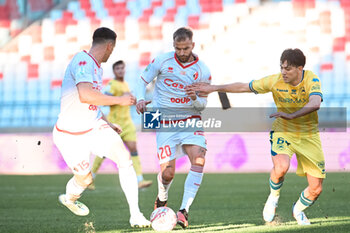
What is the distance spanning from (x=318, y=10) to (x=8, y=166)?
30.0 feet

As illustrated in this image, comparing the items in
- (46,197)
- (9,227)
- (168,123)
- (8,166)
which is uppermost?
(168,123)

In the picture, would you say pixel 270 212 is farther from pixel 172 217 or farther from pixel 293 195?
pixel 293 195

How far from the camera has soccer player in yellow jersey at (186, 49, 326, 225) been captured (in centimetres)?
641

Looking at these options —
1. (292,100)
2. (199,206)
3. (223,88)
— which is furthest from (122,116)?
(292,100)

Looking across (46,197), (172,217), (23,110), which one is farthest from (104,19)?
(172,217)

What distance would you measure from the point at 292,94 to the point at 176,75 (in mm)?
1309

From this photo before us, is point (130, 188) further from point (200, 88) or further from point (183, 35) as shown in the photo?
point (183, 35)

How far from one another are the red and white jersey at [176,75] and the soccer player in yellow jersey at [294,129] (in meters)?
0.34

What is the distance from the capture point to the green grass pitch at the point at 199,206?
6.57m

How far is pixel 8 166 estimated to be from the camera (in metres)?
16.2

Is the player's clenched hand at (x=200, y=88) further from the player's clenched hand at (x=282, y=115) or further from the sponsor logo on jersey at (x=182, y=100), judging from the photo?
the player's clenched hand at (x=282, y=115)

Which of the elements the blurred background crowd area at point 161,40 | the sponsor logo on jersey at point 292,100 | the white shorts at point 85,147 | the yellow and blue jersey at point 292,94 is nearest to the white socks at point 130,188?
the white shorts at point 85,147

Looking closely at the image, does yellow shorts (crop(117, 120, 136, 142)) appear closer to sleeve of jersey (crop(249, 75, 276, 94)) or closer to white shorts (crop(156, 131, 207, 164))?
white shorts (crop(156, 131, 207, 164))

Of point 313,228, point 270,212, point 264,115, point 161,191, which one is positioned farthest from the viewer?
point 264,115
